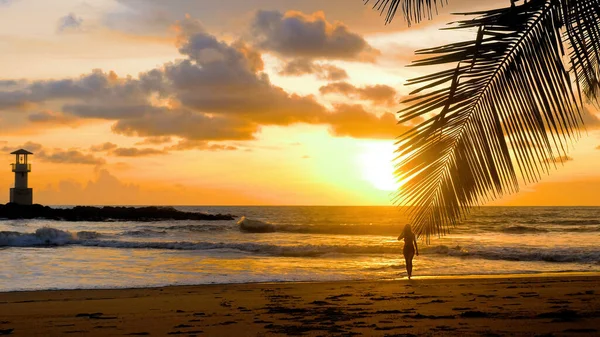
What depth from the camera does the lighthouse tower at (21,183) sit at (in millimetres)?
65312

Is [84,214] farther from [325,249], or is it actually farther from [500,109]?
[500,109]

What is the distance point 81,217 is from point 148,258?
155 ft

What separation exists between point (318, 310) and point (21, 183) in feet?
215

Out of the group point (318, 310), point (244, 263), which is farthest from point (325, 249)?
point (318, 310)

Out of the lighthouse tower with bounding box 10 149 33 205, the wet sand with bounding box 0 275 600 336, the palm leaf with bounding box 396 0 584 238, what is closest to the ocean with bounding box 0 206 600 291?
the wet sand with bounding box 0 275 600 336

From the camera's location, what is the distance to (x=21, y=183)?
68.6 m

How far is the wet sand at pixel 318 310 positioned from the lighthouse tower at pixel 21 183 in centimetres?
5618

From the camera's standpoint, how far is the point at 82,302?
12539mm

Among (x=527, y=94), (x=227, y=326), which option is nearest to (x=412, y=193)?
(x=527, y=94)

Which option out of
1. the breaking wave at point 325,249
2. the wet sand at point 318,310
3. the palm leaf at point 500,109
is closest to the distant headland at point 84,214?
the breaking wave at point 325,249

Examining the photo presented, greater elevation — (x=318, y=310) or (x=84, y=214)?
(x=84, y=214)

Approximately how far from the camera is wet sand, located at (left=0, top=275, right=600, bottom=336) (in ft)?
28.3

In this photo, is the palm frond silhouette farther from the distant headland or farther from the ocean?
the distant headland

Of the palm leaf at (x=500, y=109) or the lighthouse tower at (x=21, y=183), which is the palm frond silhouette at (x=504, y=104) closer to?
the palm leaf at (x=500, y=109)
